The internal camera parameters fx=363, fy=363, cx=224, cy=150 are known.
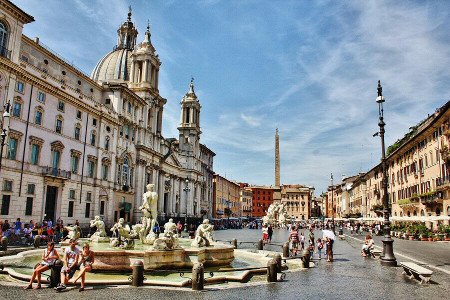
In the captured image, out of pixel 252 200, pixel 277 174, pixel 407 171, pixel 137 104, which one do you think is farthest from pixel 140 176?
pixel 277 174

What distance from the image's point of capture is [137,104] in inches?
1957

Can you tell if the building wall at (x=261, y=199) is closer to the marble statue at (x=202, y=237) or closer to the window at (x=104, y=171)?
the window at (x=104, y=171)

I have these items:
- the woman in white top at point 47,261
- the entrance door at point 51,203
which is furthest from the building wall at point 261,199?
the woman in white top at point 47,261

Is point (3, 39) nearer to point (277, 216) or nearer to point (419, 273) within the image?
point (419, 273)

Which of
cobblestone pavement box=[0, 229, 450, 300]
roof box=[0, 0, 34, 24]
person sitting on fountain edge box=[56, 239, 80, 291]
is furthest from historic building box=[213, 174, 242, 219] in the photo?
person sitting on fountain edge box=[56, 239, 80, 291]

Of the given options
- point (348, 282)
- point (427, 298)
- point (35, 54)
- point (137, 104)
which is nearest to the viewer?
point (427, 298)

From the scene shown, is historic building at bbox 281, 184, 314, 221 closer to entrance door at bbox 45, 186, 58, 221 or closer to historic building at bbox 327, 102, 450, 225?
historic building at bbox 327, 102, 450, 225

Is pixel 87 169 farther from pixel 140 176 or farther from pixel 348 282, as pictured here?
pixel 348 282

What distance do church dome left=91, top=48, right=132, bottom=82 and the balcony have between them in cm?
2874

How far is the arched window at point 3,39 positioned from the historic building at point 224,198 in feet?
235

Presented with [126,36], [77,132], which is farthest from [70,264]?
[126,36]

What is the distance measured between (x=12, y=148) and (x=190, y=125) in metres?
48.6

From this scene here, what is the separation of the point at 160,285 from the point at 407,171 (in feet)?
136

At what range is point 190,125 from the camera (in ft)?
249
